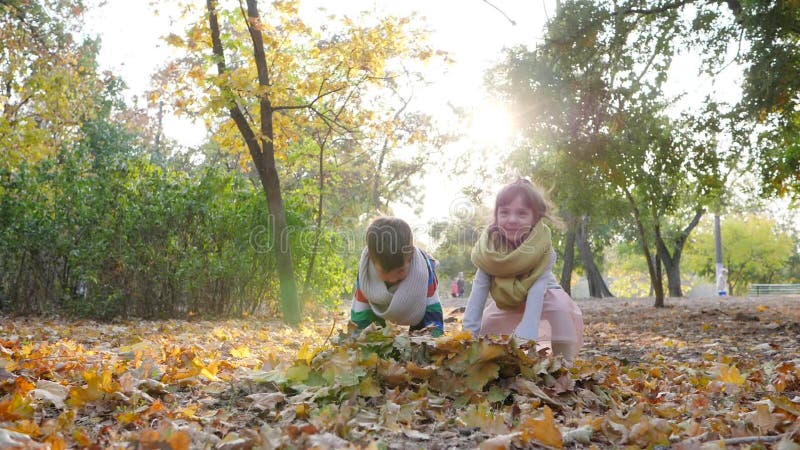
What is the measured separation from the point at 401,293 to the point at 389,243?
1.07 ft

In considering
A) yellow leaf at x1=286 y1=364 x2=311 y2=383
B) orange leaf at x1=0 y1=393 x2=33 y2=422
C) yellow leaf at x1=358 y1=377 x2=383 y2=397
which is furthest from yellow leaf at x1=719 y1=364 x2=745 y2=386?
orange leaf at x1=0 y1=393 x2=33 y2=422

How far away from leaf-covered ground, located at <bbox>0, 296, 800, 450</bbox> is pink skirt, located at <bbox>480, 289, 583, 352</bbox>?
422mm

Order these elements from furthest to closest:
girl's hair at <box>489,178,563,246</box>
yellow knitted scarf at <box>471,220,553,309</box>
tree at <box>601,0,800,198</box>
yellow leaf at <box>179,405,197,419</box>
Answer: tree at <box>601,0,800,198</box> < girl's hair at <box>489,178,563,246</box> < yellow knitted scarf at <box>471,220,553,309</box> < yellow leaf at <box>179,405,197,419</box>

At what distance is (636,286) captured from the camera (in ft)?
220

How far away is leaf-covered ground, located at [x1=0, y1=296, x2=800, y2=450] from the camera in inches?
91.7

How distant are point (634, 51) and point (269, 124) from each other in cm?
511

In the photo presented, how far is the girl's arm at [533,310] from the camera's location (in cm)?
405

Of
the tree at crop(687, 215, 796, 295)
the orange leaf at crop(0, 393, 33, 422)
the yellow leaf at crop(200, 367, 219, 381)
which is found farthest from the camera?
the tree at crop(687, 215, 796, 295)

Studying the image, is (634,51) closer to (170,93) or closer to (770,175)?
(770,175)

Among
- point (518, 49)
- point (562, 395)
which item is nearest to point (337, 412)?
point (562, 395)

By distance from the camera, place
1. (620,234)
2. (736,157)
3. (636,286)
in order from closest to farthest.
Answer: (736,157)
(620,234)
(636,286)

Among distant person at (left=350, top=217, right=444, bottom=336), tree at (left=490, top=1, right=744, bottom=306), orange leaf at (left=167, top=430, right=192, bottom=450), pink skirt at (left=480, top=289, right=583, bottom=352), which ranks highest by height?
tree at (left=490, top=1, right=744, bottom=306)

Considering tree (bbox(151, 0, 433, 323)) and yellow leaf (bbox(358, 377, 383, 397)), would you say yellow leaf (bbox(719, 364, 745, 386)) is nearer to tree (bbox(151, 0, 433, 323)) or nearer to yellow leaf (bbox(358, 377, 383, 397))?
yellow leaf (bbox(358, 377, 383, 397))

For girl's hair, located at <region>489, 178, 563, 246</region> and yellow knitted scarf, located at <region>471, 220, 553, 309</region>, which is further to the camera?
girl's hair, located at <region>489, 178, 563, 246</region>
